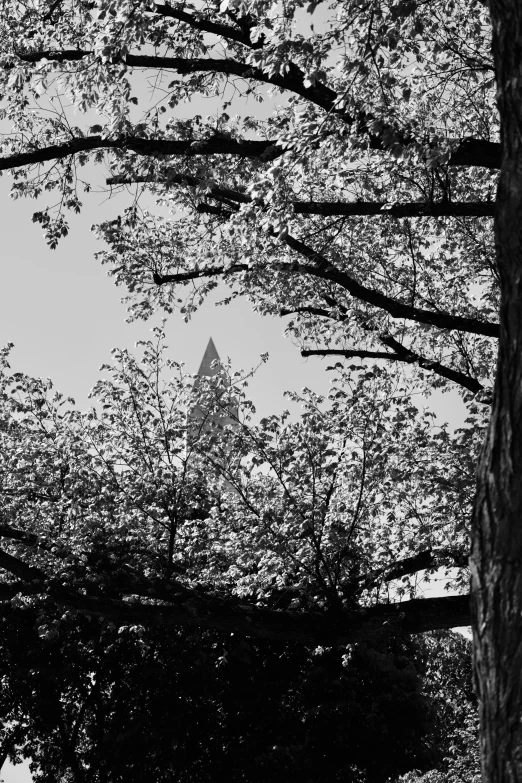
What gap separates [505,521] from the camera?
3.68m

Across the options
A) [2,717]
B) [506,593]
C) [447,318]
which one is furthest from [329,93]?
[2,717]

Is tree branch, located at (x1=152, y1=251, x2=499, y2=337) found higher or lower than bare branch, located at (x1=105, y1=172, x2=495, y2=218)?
higher

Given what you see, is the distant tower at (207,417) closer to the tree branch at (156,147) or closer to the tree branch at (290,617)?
the tree branch at (290,617)

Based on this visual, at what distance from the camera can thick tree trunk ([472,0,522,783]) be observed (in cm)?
360

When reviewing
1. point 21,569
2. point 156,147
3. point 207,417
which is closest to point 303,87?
point 156,147

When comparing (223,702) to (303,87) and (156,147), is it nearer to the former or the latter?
(156,147)

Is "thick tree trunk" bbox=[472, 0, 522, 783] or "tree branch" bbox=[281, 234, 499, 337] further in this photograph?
"tree branch" bbox=[281, 234, 499, 337]

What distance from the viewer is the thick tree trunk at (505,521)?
360 centimetres

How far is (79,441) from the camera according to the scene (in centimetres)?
1569

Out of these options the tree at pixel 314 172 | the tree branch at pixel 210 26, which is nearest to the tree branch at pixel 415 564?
the tree at pixel 314 172

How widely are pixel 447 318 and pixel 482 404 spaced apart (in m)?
1.66

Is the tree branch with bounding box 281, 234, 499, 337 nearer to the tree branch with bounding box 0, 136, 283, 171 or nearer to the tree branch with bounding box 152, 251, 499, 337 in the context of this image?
the tree branch with bounding box 152, 251, 499, 337

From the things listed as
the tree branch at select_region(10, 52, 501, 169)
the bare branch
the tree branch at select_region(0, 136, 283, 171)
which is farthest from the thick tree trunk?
the tree branch at select_region(0, 136, 283, 171)

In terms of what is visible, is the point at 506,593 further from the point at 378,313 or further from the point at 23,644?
the point at 23,644
